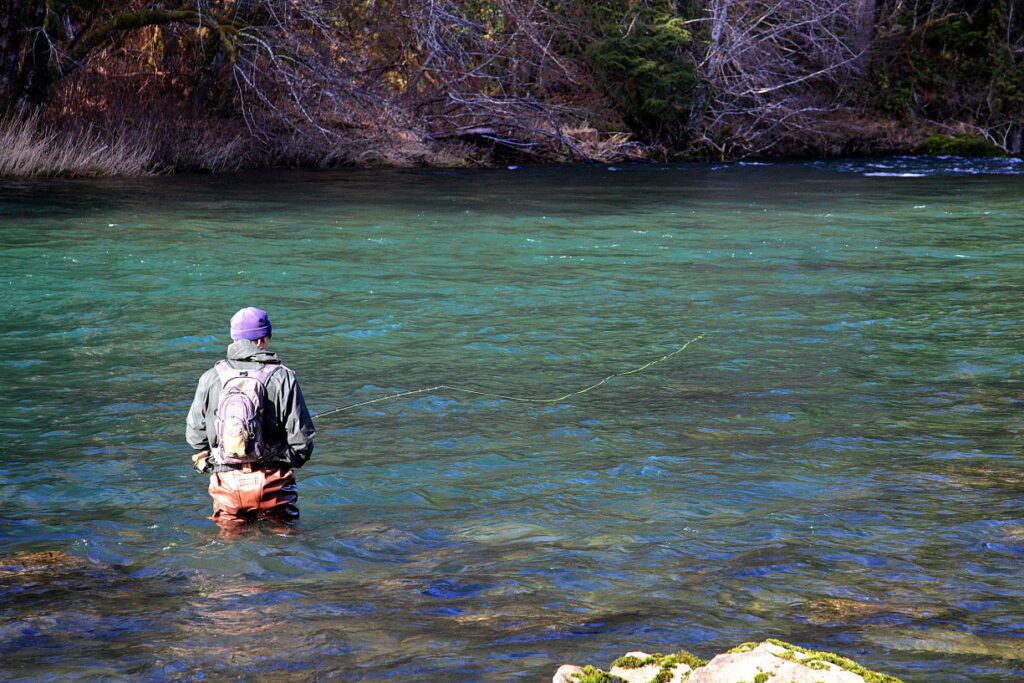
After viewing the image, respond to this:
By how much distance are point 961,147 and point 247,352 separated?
114 ft

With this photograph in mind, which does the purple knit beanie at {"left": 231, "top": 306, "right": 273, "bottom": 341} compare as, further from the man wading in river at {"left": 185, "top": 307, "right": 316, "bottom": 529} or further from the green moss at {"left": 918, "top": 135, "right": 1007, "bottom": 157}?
the green moss at {"left": 918, "top": 135, "right": 1007, "bottom": 157}

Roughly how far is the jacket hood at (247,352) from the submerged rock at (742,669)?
276 cm

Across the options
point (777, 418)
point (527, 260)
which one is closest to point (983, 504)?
point (777, 418)

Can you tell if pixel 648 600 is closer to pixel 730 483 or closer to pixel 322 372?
pixel 730 483

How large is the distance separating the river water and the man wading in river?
18.1 inches

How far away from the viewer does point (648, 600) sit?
5508 millimetres

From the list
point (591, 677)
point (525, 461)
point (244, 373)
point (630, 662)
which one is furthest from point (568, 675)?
point (525, 461)

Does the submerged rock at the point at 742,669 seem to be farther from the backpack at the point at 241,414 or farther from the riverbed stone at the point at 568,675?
the backpack at the point at 241,414

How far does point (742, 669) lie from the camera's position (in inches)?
139

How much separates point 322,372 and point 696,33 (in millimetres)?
27762

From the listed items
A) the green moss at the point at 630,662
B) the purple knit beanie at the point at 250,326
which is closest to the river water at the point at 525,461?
the green moss at the point at 630,662

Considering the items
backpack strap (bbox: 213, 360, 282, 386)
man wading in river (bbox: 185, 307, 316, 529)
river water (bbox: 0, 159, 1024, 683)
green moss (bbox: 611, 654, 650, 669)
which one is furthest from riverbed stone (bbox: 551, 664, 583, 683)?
backpack strap (bbox: 213, 360, 282, 386)

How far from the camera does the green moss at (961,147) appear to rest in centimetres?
3669

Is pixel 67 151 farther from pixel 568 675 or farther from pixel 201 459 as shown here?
pixel 568 675
